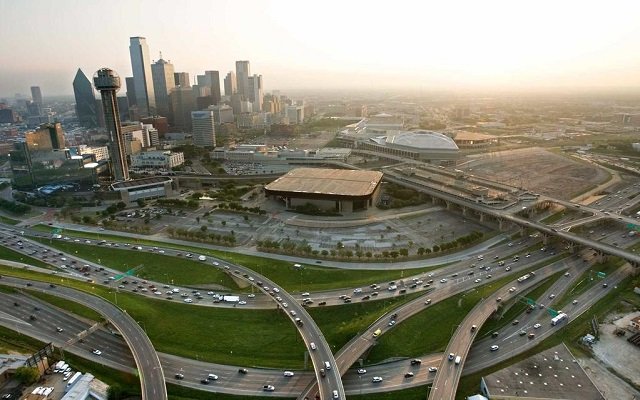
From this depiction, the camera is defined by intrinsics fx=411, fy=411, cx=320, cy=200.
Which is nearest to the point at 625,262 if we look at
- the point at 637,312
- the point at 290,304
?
the point at 637,312

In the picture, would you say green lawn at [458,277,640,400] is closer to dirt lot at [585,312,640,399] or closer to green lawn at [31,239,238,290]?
dirt lot at [585,312,640,399]

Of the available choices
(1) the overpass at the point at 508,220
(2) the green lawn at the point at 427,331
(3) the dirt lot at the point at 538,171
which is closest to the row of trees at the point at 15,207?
(1) the overpass at the point at 508,220

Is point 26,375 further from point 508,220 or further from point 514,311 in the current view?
point 508,220

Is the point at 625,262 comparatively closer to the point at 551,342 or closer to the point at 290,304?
the point at 551,342

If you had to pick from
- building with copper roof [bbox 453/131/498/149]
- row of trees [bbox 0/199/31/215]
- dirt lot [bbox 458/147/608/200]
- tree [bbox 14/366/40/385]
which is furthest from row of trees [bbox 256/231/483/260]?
building with copper roof [bbox 453/131/498/149]

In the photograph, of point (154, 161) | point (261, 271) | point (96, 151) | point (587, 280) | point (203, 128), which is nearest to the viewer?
point (587, 280)

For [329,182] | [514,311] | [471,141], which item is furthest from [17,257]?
[471,141]
